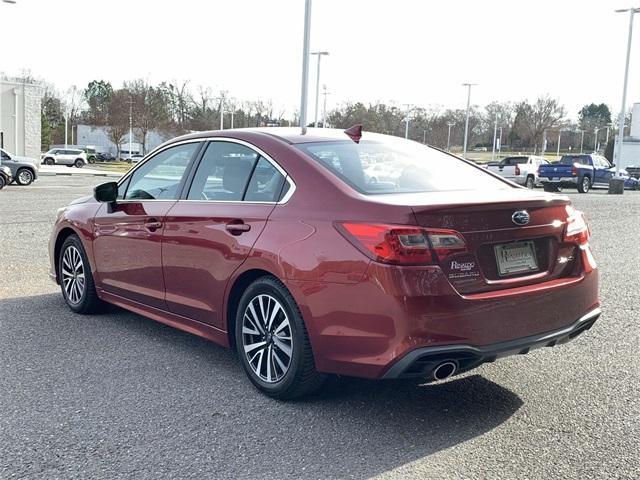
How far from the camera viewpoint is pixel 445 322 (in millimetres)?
3414

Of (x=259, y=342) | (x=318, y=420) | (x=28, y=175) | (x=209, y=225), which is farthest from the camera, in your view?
(x=28, y=175)

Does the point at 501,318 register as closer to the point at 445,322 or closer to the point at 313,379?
the point at 445,322

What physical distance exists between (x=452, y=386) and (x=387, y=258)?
53.9 inches

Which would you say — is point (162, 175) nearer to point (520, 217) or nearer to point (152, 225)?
point (152, 225)

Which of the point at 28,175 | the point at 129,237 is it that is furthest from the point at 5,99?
the point at 129,237

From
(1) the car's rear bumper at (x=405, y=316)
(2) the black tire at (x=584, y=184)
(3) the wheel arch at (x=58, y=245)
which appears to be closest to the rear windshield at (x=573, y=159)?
(2) the black tire at (x=584, y=184)

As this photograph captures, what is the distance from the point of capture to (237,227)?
4234 millimetres

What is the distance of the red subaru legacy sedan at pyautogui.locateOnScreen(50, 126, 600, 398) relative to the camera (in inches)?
135

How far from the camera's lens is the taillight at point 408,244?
3412 mm

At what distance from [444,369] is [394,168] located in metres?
1.42

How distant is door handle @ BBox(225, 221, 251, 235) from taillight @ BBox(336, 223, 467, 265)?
93 centimetres

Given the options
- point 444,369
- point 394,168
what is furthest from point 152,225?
point 444,369

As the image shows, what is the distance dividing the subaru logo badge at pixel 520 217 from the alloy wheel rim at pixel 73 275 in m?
3.91

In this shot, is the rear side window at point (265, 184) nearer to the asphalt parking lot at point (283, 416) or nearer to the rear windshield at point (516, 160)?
the asphalt parking lot at point (283, 416)
